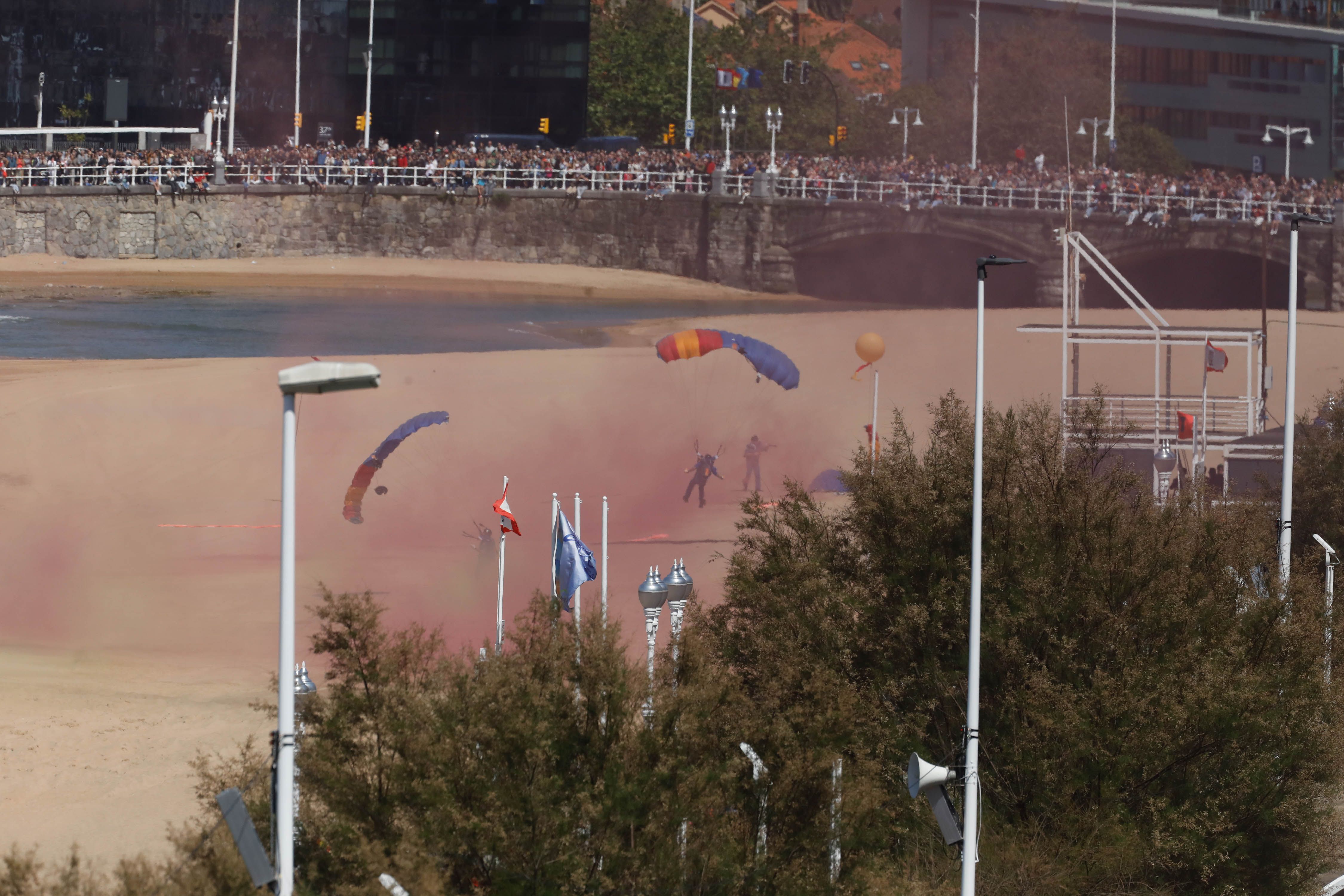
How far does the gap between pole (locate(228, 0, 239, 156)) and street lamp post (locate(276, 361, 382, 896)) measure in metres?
58.9

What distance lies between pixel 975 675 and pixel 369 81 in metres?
60.3

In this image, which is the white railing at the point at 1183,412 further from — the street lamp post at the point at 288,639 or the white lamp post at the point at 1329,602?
the street lamp post at the point at 288,639

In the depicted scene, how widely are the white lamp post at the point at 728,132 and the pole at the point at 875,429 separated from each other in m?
18.9

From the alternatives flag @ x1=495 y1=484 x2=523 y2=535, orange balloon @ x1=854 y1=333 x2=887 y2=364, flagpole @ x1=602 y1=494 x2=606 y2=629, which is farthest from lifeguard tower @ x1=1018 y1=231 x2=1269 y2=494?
flagpole @ x1=602 y1=494 x2=606 y2=629

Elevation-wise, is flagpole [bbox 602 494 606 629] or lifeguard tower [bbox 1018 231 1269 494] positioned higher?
lifeguard tower [bbox 1018 231 1269 494]

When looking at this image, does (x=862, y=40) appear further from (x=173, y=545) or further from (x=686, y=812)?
(x=686, y=812)

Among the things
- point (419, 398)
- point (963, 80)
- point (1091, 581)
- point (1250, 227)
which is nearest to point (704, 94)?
point (963, 80)

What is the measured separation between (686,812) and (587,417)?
30647mm

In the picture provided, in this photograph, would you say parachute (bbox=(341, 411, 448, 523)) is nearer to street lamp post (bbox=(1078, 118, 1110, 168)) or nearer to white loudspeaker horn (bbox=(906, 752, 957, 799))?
white loudspeaker horn (bbox=(906, 752, 957, 799))

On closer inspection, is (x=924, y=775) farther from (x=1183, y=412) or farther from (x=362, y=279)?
(x=362, y=279)

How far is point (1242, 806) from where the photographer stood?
636 inches

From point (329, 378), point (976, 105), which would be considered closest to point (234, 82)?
point (976, 105)

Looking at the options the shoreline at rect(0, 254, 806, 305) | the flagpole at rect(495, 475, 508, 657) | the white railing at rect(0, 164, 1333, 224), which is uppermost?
the white railing at rect(0, 164, 1333, 224)

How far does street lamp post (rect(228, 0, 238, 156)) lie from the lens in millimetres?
68438
